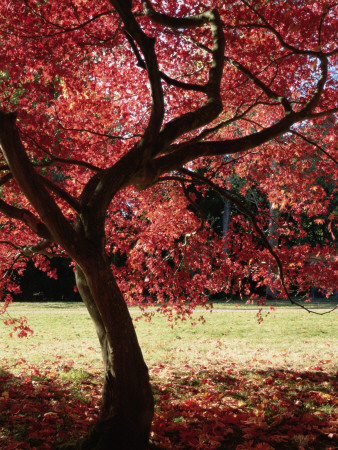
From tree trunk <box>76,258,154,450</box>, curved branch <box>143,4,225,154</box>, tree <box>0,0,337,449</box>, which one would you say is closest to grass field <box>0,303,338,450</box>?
tree trunk <box>76,258,154,450</box>

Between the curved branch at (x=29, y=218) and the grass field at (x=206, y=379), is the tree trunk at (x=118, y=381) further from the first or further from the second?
the curved branch at (x=29, y=218)

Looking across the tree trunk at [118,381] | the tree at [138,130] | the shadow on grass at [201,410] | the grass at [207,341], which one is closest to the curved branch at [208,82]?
the tree at [138,130]

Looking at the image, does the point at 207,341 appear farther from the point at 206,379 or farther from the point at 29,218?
the point at 29,218

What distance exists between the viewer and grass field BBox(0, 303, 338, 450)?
4539mm

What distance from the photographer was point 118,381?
398 cm

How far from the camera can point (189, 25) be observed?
4734 mm

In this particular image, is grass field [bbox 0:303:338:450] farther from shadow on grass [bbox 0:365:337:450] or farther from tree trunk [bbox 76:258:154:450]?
tree trunk [bbox 76:258:154:450]

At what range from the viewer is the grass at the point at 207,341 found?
9.41m

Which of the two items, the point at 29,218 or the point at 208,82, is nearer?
the point at 29,218

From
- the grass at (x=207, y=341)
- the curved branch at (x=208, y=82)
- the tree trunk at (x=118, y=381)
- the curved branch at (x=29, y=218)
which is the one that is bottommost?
the grass at (x=207, y=341)

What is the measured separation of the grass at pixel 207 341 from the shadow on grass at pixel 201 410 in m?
1.49

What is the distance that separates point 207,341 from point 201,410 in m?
6.85

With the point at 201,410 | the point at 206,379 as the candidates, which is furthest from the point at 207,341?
the point at 201,410

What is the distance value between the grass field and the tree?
1071 mm
